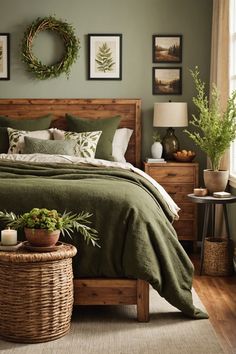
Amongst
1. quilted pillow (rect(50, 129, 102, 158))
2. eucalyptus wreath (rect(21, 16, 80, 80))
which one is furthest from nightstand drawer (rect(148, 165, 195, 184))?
eucalyptus wreath (rect(21, 16, 80, 80))

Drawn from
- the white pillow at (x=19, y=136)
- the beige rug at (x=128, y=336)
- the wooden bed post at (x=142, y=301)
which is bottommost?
the beige rug at (x=128, y=336)

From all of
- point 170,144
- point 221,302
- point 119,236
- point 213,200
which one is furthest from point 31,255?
point 170,144

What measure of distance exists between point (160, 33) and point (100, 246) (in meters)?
3.27

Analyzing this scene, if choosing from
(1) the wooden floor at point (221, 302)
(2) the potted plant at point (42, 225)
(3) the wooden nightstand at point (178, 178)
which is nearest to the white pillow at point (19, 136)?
(3) the wooden nightstand at point (178, 178)

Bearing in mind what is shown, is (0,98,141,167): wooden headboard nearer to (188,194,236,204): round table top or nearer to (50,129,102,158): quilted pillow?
(50,129,102,158): quilted pillow

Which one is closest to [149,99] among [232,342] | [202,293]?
[202,293]

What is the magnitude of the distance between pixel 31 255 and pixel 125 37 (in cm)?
360

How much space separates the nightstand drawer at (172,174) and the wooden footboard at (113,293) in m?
2.29

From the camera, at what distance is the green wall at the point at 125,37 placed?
Answer: 253 inches

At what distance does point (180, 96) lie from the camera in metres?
6.50

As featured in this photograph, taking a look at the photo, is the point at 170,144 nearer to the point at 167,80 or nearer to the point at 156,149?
the point at 156,149

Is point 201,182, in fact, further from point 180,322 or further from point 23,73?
point 180,322

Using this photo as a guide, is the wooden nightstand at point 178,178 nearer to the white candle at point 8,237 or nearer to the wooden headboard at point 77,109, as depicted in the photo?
the wooden headboard at point 77,109

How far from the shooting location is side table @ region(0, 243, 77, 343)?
343 centimetres
